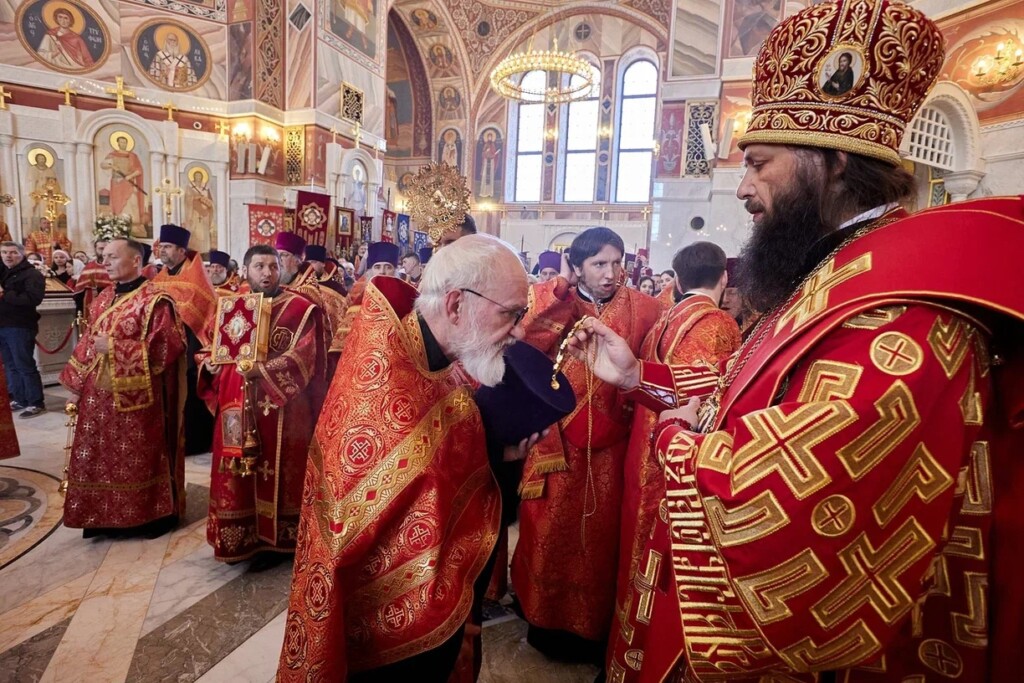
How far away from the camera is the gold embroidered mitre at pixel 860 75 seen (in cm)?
106

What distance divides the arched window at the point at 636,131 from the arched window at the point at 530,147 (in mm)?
3590

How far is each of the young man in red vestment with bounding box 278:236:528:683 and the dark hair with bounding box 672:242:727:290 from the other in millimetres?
1202

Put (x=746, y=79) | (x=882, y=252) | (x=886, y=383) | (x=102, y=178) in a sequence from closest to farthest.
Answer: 1. (x=886, y=383)
2. (x=882, y=252)
3. (x=746, y=79)
4. (x=102, y=178)

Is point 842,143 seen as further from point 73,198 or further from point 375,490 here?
point 73,198

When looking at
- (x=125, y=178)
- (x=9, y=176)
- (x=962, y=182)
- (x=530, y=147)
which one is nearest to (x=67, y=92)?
(x=125, y=178)

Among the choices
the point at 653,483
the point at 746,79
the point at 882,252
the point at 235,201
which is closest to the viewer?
the point at 882,252

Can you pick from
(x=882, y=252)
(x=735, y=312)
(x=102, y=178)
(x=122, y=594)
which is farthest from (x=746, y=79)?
(x=102, y=178)

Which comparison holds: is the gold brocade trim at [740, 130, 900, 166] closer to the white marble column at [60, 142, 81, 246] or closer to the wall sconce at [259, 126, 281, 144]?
the wall sconce at [259, 126, 281, 144]

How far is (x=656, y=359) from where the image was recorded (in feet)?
7.80

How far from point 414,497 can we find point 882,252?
1.14m

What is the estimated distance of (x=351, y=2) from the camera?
1504cm

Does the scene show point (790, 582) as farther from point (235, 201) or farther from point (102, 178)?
point (102, 178)

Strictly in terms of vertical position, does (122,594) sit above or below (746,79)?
below

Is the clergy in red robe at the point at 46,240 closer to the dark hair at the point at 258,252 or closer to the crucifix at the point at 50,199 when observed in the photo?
the crucifix at the point at 50,199
